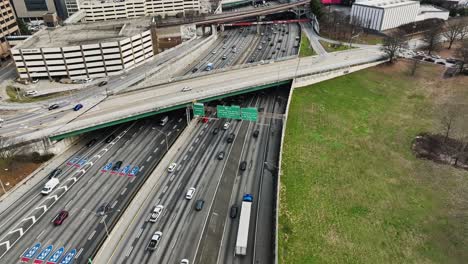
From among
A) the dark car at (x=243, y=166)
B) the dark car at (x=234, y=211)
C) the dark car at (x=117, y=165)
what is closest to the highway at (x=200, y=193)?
the dark car at (x=243, y=166)

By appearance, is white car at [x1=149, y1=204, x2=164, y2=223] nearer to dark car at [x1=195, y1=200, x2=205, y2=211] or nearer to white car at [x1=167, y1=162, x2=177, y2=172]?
dark car at [x1=195, y1=200, x2=205, y2=211]

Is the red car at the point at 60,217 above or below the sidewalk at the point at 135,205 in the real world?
below

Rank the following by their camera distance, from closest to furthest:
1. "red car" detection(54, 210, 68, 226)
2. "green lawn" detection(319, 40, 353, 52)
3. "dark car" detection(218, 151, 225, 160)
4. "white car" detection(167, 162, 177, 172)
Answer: "red car" detection(54, 210, 68, 226), "white car" detection(167, 162, 177, 172), "dark car" detection(218, 151, 225, 160), "green lawn" detection(319, 40, 353, 52)

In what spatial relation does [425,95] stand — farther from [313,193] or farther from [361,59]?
[313,193]

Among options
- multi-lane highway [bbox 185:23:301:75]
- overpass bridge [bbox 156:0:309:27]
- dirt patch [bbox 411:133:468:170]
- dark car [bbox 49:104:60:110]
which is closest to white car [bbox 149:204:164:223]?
dark car [bbox 49:104:60:110]

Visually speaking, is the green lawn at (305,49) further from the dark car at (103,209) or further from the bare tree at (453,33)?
the dark car at (103,209)

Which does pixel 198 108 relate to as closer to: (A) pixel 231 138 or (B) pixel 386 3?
(A) pixel 231 138
